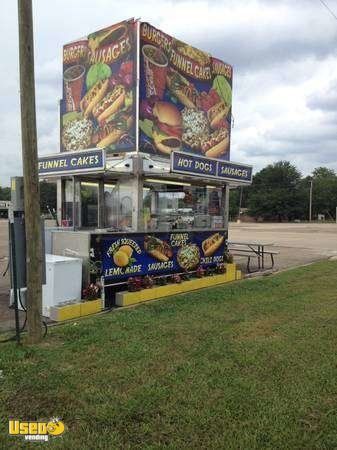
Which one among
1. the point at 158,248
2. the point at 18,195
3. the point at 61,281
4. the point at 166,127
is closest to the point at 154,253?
the point at 158,248

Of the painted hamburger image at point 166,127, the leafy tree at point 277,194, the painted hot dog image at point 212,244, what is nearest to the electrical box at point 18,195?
the painted hamburger image at point 166,127

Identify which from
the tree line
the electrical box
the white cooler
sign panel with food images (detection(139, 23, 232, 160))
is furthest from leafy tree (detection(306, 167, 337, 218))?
the electrical box

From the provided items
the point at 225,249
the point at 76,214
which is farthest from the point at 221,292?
Answer: the point at 76,214

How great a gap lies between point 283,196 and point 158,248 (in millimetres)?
96061

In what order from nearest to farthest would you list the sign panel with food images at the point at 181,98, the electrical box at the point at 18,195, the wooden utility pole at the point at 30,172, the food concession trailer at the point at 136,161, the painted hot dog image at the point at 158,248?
the wooden utility pole at the point at 30,172, the electrical box at the point at 18,195, the food concession trailer at the point at 136,161, the painted hot dog image at the point at 158,248, the sign panel with food images at the point at 181,98

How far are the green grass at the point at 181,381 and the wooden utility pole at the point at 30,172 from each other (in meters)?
0.49

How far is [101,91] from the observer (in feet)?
31.9

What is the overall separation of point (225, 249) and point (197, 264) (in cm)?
119

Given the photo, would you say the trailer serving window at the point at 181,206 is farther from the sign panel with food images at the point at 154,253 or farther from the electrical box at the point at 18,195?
the electrical box at the point at 18,195

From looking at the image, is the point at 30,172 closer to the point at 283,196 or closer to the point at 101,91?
the point at 101,91

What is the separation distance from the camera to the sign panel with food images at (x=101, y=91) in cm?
930

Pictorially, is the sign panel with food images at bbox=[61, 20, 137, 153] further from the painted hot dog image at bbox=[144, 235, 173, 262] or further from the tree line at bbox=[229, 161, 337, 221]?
the tree line at bbox=[229, 161, 337, 221]

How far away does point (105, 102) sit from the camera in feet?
31.8

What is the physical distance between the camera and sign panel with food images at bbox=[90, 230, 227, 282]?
798cm
